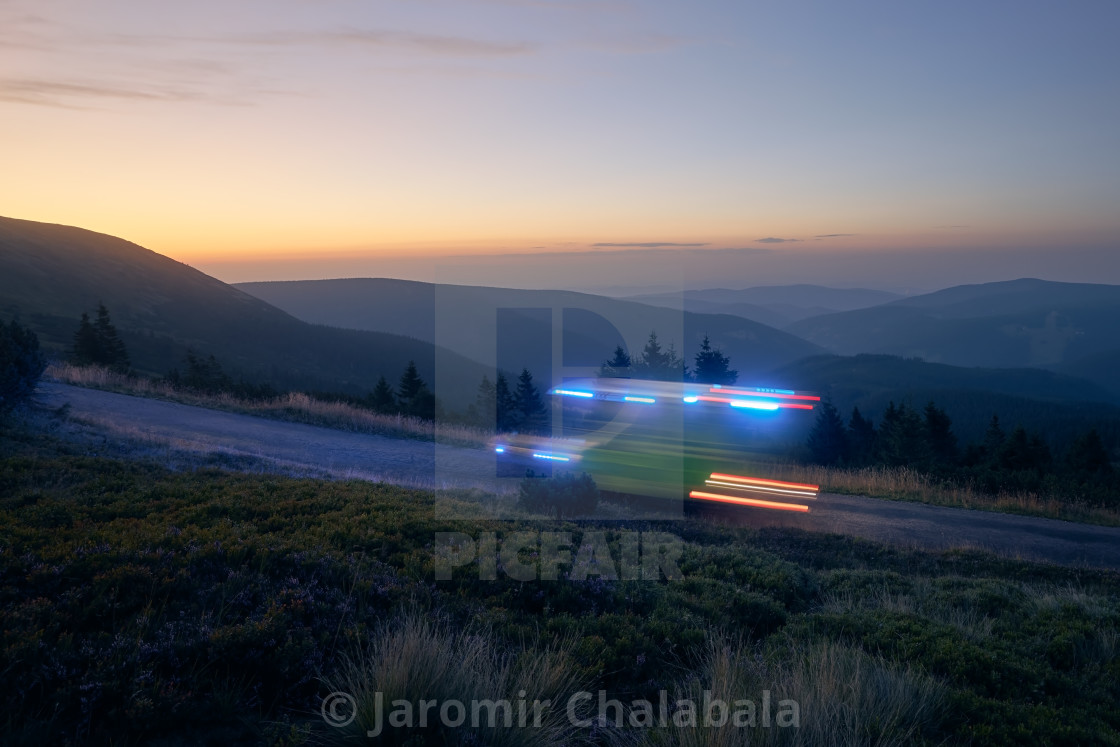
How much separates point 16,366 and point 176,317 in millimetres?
92669

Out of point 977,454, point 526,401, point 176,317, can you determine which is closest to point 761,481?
point 526,401

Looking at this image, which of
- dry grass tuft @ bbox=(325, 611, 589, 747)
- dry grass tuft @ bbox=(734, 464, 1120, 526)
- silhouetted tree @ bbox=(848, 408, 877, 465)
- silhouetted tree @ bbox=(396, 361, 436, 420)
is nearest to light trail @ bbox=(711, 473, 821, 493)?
dry grass tuft @ bbox=(734, 464, 1120, 526)

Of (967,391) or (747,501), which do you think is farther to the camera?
(967,391)

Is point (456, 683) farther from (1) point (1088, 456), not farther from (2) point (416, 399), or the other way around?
(2) point (416, 399)

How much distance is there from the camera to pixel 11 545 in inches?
174

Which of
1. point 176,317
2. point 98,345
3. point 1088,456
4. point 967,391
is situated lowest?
point 967,391

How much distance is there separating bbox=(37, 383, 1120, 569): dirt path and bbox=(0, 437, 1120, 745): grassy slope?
2.17 metres

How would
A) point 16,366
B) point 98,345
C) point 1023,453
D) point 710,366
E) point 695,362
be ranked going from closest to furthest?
point 16,366
point 1023,453
point 710,366
point 695,362
point 98,345

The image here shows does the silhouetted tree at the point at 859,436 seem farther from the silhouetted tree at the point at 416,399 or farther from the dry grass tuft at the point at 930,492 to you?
the dry grass tuft at the point at 930,492

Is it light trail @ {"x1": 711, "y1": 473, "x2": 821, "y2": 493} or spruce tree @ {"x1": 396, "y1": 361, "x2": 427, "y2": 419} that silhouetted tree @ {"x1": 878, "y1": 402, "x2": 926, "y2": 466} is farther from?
spruce tree @ {"x1": 396, "y1": 361, "x2": 427, "y2": 419}

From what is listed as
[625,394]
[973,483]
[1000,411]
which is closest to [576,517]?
[625,394]

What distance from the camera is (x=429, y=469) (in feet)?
41.8

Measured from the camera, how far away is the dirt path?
9609mm

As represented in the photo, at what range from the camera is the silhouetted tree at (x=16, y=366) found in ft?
34.9
